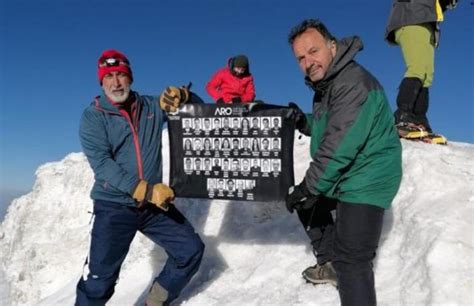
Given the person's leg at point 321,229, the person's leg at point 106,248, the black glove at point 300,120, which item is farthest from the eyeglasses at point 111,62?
the person's leg at point 321,229

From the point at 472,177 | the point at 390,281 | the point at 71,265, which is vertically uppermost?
the point at 472,177

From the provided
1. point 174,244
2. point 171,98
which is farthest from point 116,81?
point 174,244

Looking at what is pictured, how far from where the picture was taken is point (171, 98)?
5.40 metres

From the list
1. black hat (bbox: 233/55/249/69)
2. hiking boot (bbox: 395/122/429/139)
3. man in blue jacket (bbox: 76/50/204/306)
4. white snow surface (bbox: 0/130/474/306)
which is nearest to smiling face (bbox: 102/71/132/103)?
man in blue jacket (bbox: 76/50/204/306)

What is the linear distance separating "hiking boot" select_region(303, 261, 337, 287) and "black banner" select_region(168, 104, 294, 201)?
31.6 inches

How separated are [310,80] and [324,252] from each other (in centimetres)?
187

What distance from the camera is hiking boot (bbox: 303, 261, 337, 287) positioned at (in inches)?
190

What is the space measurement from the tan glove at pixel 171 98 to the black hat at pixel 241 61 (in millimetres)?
4128

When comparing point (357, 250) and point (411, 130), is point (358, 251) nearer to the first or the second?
point (357, 250)

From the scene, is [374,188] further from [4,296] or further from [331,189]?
[4,296]

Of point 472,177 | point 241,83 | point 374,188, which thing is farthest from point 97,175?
point 241,83

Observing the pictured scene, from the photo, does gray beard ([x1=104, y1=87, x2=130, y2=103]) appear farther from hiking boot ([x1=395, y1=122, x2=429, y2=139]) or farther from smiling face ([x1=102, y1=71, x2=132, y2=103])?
hiking boot ([x1=395, y1=122, x2=429, y2=139])

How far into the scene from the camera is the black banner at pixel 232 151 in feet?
16.9

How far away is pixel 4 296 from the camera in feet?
32.9
